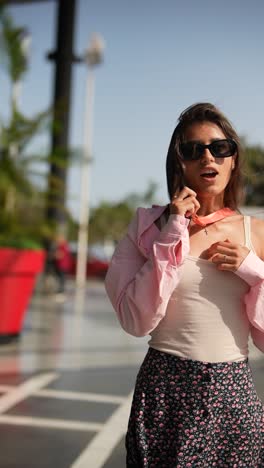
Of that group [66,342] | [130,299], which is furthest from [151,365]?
[66,342]

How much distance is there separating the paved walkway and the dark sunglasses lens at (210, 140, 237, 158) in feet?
7.16

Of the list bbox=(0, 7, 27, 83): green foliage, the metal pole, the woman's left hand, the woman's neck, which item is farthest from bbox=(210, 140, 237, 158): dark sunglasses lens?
the metal pole

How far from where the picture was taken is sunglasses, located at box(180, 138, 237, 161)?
70.2 inches

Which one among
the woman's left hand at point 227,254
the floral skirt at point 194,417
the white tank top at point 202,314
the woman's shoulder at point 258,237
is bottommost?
the floral skirt at point 194,417

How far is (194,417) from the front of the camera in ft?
5.57

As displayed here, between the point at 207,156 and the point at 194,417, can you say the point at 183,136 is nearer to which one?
the point at 207,156

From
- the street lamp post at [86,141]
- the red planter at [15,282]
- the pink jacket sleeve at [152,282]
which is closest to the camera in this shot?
the pink jacket sleeve at [152,282]

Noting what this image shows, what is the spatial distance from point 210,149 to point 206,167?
5cm

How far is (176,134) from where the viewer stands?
73.0 inches

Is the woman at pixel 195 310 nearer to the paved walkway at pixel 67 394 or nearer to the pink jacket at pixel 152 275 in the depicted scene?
the pink jacket at pixel 152 275

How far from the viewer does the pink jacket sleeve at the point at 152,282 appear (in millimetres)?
1657

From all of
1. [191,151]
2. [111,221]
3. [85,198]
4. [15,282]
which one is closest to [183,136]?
[191,151]

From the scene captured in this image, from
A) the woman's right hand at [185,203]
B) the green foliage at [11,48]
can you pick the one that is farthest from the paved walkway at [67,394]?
the green foliage at [11,48]

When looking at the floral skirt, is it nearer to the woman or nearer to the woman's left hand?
the woman
